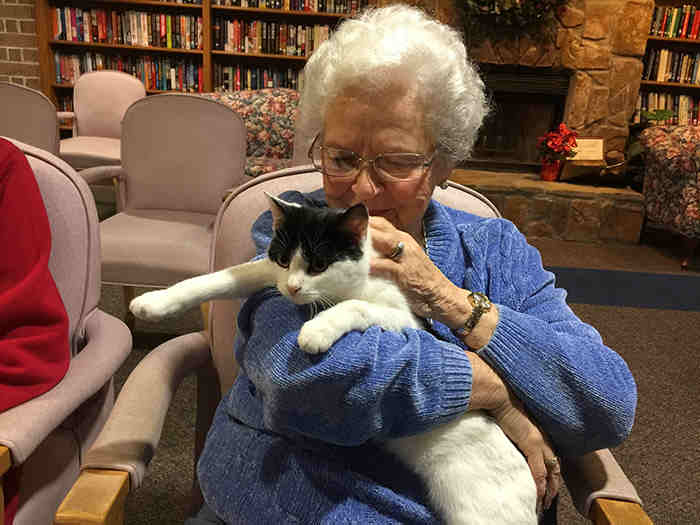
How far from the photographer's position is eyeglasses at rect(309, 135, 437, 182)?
0.96 metres

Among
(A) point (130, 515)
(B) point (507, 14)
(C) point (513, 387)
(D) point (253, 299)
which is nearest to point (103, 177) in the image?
(A) point (130, 515)

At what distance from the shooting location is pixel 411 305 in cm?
85

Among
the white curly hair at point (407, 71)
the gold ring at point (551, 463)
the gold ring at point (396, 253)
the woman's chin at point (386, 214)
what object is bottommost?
the gold ring at point (551, 463)

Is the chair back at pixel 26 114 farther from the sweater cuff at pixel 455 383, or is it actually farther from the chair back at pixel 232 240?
the sweater cuff at pixel 455 383

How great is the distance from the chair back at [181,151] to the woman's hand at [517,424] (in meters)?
1.84

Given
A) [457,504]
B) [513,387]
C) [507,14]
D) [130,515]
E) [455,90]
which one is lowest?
[130,515]

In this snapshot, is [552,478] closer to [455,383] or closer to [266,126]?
[455,383]

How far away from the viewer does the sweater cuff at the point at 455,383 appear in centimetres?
78

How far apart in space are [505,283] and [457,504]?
16.0 inches

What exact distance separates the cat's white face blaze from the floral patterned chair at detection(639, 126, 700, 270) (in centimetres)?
371

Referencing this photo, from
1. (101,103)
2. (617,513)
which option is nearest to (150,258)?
(617,513)

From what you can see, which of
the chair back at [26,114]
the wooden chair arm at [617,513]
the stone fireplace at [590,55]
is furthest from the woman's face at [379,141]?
the stone fireplace at [590,55]

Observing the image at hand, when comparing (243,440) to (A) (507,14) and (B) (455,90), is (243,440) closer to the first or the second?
(B) (455,90)

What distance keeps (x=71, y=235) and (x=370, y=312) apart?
729mm
